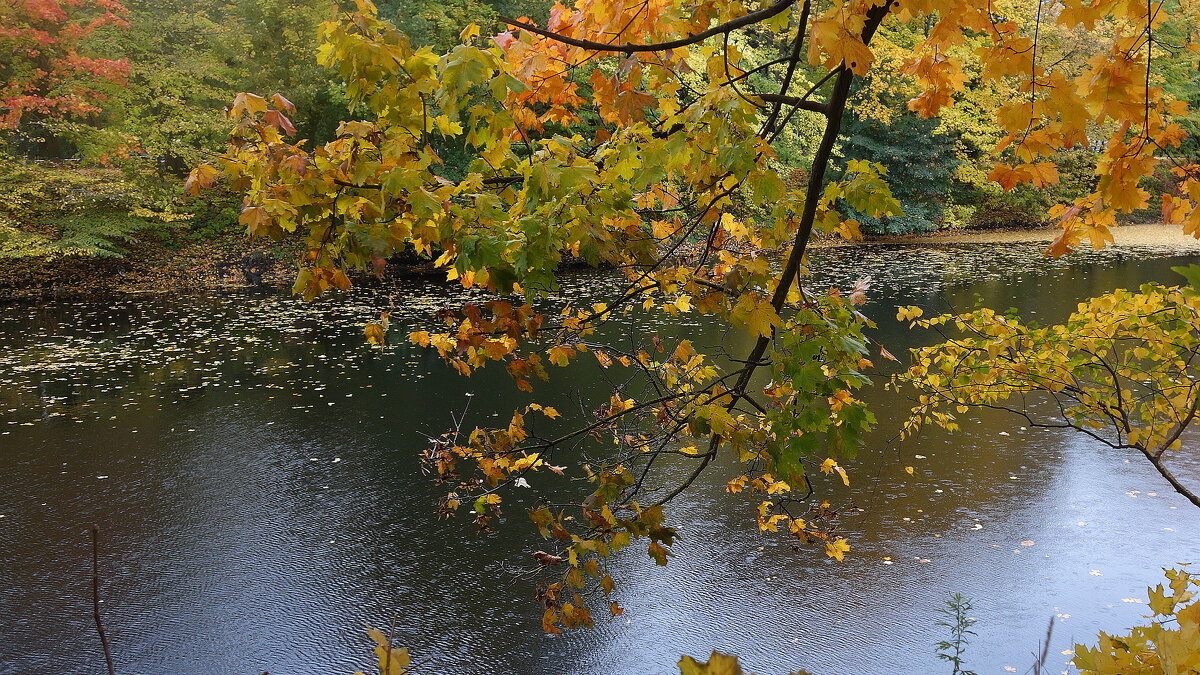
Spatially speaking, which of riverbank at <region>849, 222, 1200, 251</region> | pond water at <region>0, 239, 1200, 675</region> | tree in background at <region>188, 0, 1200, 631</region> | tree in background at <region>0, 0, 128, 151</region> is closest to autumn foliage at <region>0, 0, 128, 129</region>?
tree in background at <region>0, 0, 128, 151</region>

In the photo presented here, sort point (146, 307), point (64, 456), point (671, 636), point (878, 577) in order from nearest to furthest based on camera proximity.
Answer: point (671, 636) → point (878, 577) → point (64, 456) → point (146, 307)

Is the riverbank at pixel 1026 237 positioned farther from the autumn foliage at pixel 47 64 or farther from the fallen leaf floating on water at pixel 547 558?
the fallen leaf floating on water at pixel 547 558

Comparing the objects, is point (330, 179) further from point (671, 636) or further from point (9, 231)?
point (9, 231)

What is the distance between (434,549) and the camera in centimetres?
601

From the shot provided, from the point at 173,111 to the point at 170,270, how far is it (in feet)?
10.7

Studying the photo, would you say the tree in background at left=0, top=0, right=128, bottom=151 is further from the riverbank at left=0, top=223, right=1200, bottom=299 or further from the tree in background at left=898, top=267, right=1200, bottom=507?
the tree in background at left=898, top=267, right=1200, bottom=507

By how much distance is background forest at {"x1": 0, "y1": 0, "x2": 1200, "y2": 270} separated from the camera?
54.2 ft

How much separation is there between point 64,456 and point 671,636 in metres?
6.06

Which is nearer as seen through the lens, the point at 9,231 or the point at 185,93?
the point at 9,231

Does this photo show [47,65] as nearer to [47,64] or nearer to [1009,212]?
[47,64]

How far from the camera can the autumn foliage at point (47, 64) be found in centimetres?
1547

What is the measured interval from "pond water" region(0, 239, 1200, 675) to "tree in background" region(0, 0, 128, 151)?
7962mm

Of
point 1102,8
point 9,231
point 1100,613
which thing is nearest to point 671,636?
point 1100,613

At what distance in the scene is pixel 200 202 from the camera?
1934 cm
